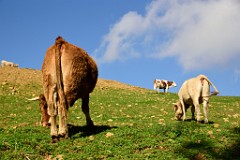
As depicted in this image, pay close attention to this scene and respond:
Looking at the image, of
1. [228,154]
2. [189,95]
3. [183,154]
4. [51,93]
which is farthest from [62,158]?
[189,95]

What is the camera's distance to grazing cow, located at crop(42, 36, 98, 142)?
35.7ft

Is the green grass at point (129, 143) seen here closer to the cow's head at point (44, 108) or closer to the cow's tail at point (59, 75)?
the cow's head at point (44, 108)

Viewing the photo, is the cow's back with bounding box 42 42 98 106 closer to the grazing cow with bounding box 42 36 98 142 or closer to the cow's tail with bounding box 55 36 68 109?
the grazing cow with bounding box 42 36 98 142

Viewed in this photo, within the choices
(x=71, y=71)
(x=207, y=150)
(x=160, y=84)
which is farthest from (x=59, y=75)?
(x=160, y=84)

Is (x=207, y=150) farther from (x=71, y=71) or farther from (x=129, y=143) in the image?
(x=71, y=71)

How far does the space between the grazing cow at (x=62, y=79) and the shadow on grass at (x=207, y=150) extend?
12.5ft

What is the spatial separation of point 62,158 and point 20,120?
8682mm

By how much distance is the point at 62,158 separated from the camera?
9.52 meters

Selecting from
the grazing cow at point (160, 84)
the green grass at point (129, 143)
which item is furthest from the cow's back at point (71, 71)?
the grazing cow at point (160, 84)

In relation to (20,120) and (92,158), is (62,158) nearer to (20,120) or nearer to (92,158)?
(92,158)

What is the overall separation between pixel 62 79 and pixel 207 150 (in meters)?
5.11

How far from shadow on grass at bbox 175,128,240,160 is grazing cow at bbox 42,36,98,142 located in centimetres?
380

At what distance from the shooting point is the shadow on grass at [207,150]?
31.9ft

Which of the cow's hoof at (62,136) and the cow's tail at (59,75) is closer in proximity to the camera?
the cow's tail at (59,75)
